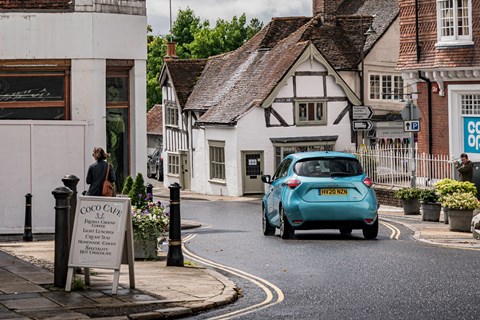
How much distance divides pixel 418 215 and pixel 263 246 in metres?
12.9

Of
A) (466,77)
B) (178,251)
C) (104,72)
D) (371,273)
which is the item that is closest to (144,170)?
(104,72)

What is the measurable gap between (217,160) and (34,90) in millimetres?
33689

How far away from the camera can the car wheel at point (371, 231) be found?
2219cm

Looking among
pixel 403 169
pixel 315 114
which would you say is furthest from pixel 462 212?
pixel 315 114

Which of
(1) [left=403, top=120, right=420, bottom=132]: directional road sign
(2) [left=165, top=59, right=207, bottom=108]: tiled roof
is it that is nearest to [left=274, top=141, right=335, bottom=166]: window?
(2) [left=165, top=59, right=207, bottom=108]: tiled roof

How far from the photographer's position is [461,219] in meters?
25.2

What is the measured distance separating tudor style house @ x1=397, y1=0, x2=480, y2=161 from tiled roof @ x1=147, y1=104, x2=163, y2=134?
37.1 m

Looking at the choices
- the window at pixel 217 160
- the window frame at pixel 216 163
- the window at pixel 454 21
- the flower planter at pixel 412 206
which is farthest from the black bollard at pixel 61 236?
the window at pixel 217 160

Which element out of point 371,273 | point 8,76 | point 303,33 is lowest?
point 371,273

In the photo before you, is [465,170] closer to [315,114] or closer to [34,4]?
[34,4]

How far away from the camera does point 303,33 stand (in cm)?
5681

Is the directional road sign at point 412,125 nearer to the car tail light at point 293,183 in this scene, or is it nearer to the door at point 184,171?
the car tail light at point 293,183

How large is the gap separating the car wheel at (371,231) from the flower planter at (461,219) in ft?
10.9

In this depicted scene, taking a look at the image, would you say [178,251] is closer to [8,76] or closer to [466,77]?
[8,76]
